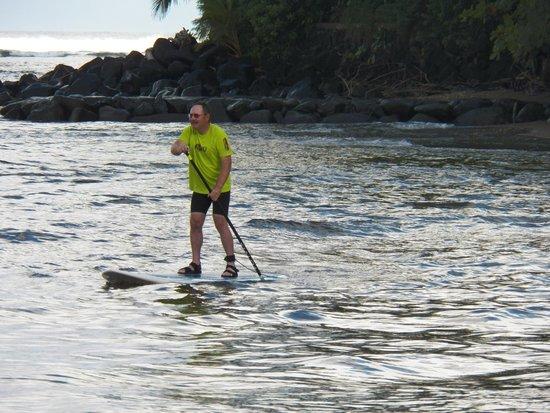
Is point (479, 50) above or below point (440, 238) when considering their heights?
above

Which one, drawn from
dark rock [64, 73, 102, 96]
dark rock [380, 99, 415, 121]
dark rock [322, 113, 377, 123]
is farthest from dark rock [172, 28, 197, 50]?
dark rock [380, 99, 415, 121]

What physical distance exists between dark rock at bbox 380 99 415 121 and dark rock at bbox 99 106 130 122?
25.9ft

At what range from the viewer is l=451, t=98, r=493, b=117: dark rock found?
33.4 metres

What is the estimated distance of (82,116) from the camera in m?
36.2

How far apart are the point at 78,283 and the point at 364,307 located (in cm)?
267

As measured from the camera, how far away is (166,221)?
14.9 meters

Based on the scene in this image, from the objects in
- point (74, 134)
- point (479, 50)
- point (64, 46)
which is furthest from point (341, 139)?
point (64, 46)

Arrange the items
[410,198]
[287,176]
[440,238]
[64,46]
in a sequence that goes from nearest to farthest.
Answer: [440,238] → [410,198] → [287,176] → [64,46]

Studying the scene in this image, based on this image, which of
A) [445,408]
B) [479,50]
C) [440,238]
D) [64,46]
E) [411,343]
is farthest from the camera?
[64,46]

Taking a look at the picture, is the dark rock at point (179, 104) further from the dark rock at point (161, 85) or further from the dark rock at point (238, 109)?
the dark rock at point (161, 85)

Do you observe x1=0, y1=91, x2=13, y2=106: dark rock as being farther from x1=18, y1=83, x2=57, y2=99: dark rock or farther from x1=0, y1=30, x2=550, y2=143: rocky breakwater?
x1=18, y1=83, x2=57, y2=99: dark rock

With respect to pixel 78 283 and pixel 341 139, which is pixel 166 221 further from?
pixel 341 139

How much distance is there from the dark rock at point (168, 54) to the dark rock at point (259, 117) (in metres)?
8.88

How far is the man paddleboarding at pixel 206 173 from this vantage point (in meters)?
10.6
